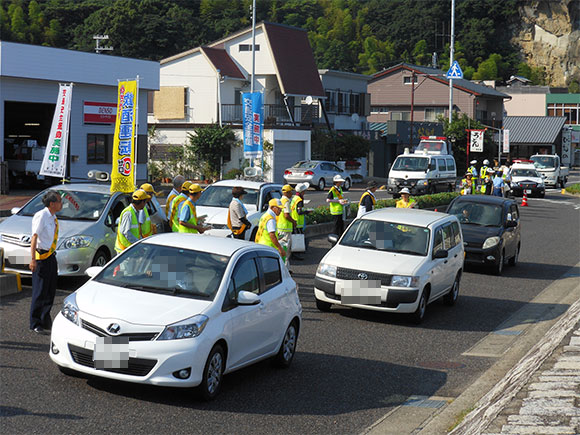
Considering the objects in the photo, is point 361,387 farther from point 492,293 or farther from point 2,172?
point 2,172

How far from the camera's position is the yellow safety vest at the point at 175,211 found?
13094 mm

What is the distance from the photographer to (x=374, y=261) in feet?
41.5

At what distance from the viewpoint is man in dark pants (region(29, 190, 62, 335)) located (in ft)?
32.8

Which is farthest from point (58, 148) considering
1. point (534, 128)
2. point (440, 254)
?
point (534, 128)

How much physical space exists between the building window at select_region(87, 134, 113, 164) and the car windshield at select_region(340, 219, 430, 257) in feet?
82.2

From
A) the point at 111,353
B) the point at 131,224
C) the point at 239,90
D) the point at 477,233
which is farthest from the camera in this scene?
the point at 239,90

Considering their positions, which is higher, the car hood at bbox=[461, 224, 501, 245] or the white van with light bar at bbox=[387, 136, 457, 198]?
the white van with light bar at bbox=[387, 136, 457, 198]


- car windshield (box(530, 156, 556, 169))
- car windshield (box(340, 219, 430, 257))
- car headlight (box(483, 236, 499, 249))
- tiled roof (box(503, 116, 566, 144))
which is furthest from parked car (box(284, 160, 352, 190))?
tiled roof (box(503, 116, 566, 144))

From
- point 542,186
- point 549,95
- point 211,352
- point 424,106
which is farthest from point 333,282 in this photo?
point 549,95

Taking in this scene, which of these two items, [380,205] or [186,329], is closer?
[186,329]

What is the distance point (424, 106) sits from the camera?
8075 cm

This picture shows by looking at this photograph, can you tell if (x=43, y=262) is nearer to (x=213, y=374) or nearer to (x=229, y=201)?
(x=213, y=374)

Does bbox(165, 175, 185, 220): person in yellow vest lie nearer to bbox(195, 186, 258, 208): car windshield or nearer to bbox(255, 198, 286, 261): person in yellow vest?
bbox(255, 198, 286, 261): person in yellow vest

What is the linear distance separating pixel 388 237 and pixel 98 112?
26.2m
